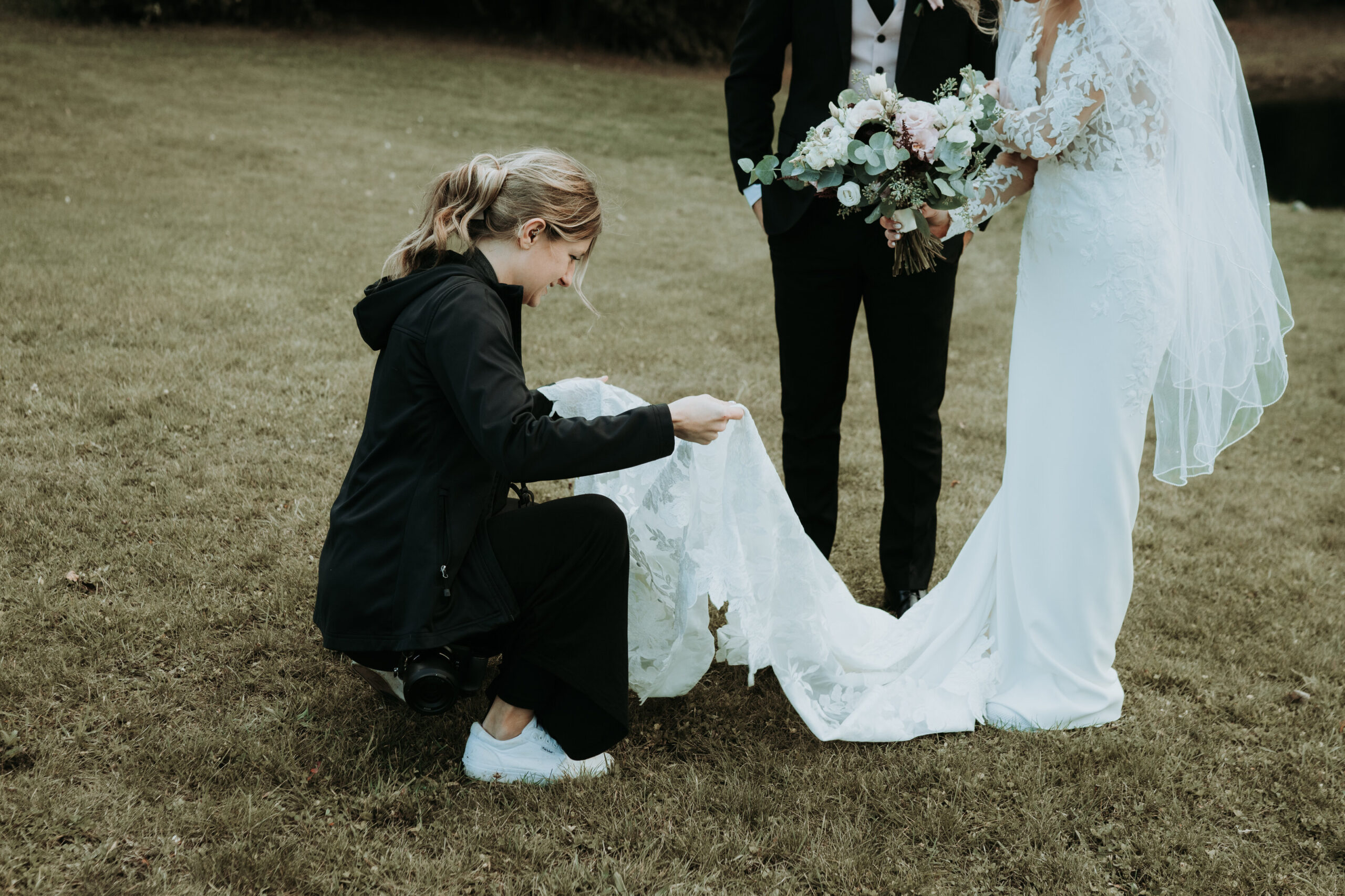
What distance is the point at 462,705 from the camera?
3203 mm

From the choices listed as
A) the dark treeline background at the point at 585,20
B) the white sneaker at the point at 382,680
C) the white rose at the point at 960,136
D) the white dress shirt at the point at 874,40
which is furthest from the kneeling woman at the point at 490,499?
the dark treeline background at the point at 585,20

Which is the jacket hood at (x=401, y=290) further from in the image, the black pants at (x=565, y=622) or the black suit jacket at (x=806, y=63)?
the black suit jacket at (x=806, y=63)

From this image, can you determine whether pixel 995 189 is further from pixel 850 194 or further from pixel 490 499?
pixel 490 499

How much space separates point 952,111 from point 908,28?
620mm

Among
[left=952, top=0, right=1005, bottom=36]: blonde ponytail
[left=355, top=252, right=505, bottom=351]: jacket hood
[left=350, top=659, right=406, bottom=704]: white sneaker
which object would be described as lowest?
[left=350, top=659, right=406, bottom=704]: white sneaker

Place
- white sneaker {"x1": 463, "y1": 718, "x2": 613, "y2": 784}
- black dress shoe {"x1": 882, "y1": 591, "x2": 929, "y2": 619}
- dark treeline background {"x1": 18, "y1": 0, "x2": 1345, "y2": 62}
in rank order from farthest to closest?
dark treeline background {"x1": 18, "y1": 0, "x2": 1345, "y2": 62}
black dress shoe {"x1": 882, "y1": 591, "x2": 929, "y2": 619}
white sneaker {"x1": 463, "y1": 718, "x2": 613, "y2": 784}

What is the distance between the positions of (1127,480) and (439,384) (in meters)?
2.08

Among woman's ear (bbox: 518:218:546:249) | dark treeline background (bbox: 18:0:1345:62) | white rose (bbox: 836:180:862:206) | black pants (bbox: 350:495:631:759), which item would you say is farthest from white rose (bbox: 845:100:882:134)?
dark treeline background (bbox: 18:0:1345:62)

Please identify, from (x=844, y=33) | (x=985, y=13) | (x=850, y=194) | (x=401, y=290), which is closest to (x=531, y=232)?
(x=401, y=290)

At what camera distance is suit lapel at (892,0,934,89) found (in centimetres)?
344

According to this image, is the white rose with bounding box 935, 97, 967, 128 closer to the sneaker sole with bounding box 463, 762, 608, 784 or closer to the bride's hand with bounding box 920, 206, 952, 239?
the bride's hand with bounding box 920, 206, 952, 239

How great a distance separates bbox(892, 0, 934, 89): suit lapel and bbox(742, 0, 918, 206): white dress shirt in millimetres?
14

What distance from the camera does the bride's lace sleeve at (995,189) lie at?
3.23 meters

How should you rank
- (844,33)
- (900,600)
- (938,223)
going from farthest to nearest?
(900,600) < (844,33) < (938,223)
